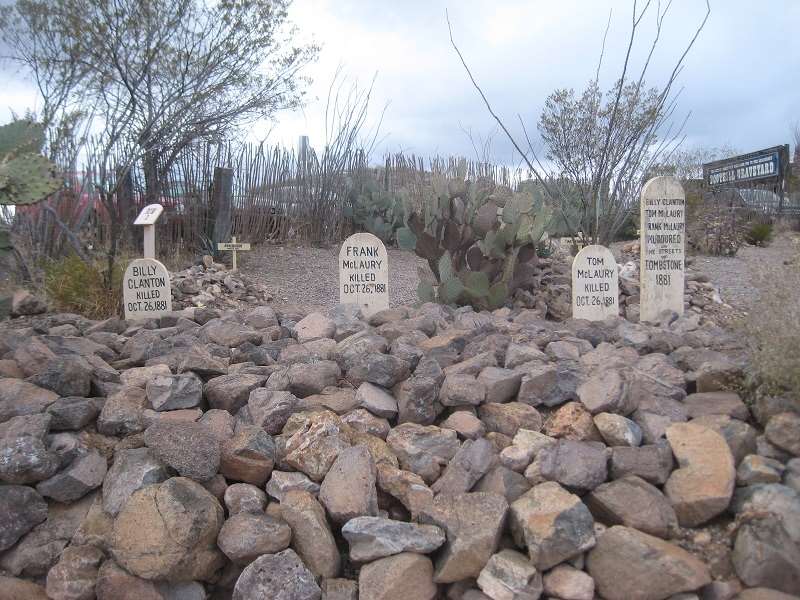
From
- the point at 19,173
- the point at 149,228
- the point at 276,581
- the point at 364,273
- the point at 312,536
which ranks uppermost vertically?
the point at 19,173

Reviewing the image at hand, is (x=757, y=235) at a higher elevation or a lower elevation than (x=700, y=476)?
higher

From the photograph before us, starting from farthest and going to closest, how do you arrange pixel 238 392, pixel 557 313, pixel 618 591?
1. pixel 557 313
2. pixel 238 392
3. pixel 618 591

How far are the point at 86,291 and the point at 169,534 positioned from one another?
14.4 ft

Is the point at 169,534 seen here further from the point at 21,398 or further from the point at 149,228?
the point at 149,228

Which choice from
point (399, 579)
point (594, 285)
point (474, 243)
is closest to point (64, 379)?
point (399, 579)

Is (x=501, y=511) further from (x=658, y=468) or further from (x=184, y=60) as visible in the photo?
(x=184, y=60)

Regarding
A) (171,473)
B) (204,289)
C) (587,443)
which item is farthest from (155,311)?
(587,443)

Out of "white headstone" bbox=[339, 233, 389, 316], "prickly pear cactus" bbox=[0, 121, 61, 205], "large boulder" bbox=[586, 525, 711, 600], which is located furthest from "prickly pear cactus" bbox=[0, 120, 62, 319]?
"large boulder" bbox=[586, 525, 711, 600]

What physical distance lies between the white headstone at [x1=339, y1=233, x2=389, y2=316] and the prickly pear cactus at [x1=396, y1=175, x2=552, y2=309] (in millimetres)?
433

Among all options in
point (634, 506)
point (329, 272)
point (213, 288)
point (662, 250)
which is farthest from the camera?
point (329, 272)

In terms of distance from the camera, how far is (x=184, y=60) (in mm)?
11289

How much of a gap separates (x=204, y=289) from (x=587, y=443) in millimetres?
5791

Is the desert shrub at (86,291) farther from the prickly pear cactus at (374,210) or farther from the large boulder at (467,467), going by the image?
the prickly pear cactus at (374,210)

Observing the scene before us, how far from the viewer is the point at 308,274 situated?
9508 mm
